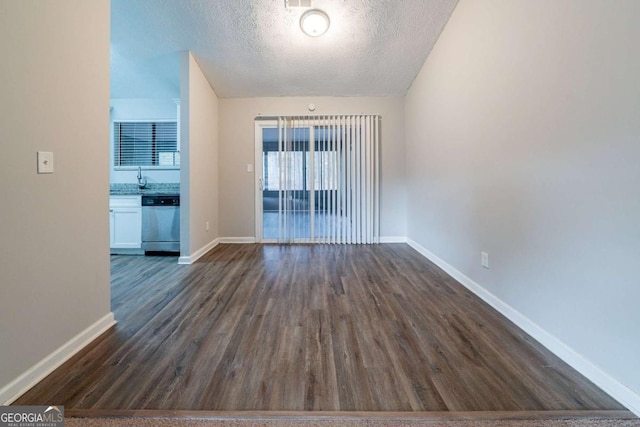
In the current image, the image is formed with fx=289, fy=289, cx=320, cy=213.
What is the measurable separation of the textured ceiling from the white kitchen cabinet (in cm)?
175

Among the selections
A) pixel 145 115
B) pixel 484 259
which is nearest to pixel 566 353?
pixel 484 259

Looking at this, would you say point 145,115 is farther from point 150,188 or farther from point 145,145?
point 150,188

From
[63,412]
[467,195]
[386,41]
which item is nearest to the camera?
[63,412]

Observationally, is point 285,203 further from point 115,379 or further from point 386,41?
point 115,379

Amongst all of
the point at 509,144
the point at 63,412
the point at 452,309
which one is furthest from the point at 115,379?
the point at 509,144

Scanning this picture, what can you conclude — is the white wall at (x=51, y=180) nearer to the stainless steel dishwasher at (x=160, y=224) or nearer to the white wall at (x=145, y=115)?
the stainless steel dishwasher at (x=160, y=224)

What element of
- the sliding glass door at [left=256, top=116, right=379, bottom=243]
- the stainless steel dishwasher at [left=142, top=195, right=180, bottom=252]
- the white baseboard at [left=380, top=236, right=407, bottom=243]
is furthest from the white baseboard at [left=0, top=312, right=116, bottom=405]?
the white baseboard at [left=380, top=236, right=407, bottom=243]

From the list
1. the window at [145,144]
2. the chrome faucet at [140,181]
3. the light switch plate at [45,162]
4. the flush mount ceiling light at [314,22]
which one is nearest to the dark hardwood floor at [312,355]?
the light switch plate at [45,162]

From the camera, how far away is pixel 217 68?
3.82 meters

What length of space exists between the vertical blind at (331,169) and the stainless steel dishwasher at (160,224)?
1.55m

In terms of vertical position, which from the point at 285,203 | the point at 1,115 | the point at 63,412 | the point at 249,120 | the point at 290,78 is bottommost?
the point at 63,412

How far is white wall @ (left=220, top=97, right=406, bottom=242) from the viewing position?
4602 millimetres

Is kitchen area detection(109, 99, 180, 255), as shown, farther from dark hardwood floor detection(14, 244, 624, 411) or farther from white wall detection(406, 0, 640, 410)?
white wall detection(406, 0, 640, 410)

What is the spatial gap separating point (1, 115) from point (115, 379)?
1266mm
